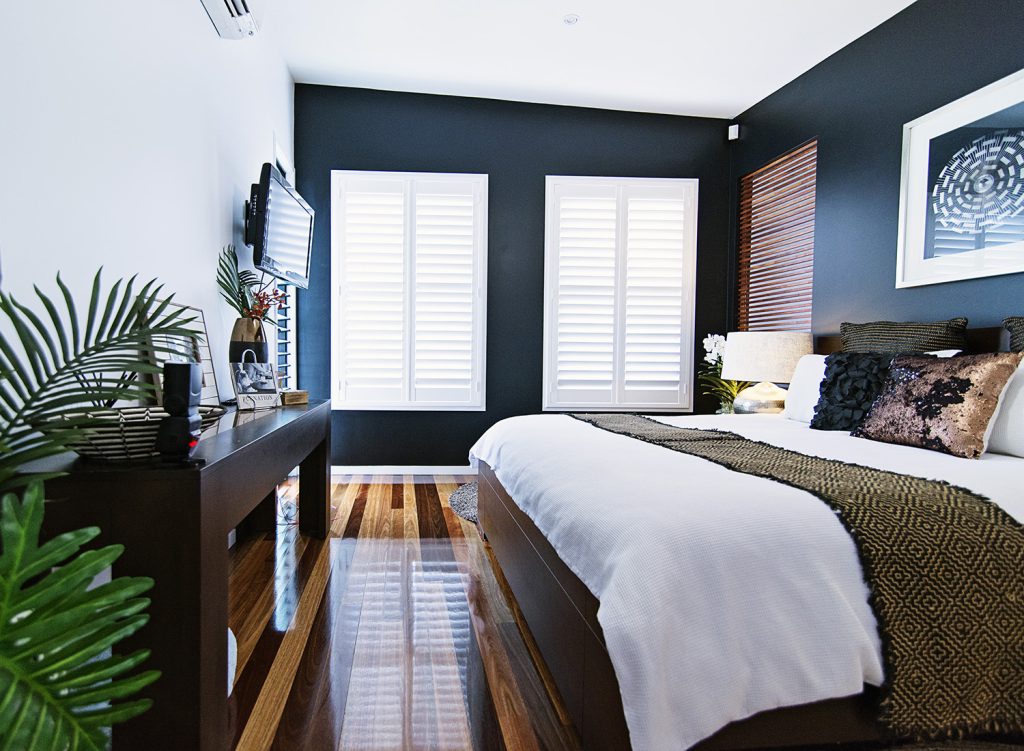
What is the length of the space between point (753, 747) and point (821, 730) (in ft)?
0.48

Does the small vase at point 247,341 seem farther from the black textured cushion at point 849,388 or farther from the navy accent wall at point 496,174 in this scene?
the black textured cushion at point 849,388

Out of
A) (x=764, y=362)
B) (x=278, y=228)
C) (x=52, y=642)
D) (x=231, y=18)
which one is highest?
(x=231, y=18)

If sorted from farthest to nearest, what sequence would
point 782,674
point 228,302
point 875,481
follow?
point 228,302, point 875,481, point 782,674

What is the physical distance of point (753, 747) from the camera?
1223 millimetres

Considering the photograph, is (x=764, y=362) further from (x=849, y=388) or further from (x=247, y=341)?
(x=247, y=341)

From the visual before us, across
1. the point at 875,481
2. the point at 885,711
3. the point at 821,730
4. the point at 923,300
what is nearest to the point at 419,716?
the point at 821,730

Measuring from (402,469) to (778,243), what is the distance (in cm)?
315

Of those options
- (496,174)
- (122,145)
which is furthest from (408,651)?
(496,174)

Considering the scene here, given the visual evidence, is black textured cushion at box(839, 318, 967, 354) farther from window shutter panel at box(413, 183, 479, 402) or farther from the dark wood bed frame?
window shutter panel at box(413, 183, 479, 402)

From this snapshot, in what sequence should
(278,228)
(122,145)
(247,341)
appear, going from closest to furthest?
(122,145) < (247,341) < (278,228)

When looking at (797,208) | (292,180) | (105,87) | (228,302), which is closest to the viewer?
(105,87)

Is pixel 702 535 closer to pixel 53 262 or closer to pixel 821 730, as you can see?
pixel 821 730

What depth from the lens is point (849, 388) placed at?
277 centimetres

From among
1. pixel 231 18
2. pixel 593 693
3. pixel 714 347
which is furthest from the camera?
pixel 714 347
